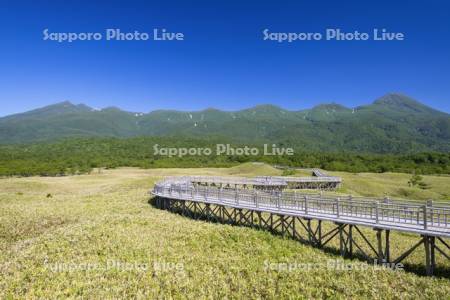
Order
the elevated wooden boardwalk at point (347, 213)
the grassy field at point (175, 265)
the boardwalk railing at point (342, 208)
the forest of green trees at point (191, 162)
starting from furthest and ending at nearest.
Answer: the forest of green trees at point (191, 162) < the boardwalk railing at point (342, 208) < the elevated wooden boardwalk at point (347, 213) < the grassy field at point (175, 265)

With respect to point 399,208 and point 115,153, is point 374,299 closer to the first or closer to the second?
point 399,208

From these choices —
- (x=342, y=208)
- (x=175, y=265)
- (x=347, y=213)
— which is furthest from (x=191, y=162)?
(x=175, y=265)

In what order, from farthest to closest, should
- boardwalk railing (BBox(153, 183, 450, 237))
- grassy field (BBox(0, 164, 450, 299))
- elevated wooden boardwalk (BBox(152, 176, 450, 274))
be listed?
boardwalk railing (BBox(153, 183, 450, 237)) < elevated wooden boardwalk (BBox(152, 176, 450, 274)) < grassy field (BBox(0, 164, 450, 299))

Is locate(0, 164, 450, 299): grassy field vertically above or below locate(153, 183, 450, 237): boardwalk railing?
below

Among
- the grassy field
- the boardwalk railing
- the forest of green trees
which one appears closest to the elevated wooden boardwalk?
the boardwalk railing

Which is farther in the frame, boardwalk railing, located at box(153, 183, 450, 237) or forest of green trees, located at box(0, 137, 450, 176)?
forest of green trees, located at box(0, 137, 450, 176)

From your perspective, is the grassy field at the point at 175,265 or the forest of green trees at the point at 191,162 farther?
the forest of green trees at the point at 191,162

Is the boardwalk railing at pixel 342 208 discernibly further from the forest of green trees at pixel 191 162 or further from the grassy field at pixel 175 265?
the forest of green trees at pixel 191 162

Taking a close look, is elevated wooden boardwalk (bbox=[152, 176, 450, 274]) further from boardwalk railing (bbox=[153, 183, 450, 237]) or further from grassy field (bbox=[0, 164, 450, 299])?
grassy field (bbox=[0, 164, 450, 299])

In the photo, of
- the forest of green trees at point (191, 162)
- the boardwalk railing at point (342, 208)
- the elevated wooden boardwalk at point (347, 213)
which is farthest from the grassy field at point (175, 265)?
the forest of green trees at point (191, 162)

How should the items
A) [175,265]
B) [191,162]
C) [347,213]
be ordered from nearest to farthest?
[175,265] < [347,213] < [191,162]

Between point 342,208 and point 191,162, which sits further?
point 191,162

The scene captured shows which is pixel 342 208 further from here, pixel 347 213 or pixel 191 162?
pixel 191 162

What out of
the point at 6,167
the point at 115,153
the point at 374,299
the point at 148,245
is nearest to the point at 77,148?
the point at 115,153
